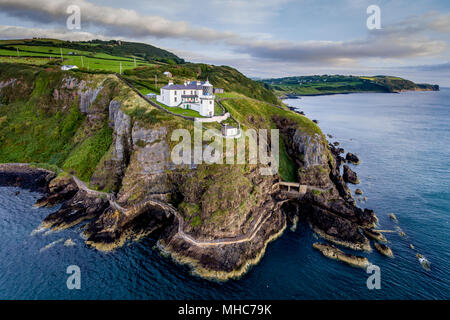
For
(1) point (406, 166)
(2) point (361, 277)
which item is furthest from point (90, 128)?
(1) point (406, 166)

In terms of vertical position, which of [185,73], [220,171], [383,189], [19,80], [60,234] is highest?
[185,73]

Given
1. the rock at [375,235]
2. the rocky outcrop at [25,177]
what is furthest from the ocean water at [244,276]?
the rocky outcrop at [25,177]

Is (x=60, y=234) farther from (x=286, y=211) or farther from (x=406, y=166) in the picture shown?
(x=406, y=166)

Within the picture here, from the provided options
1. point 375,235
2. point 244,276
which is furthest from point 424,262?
point 244,276

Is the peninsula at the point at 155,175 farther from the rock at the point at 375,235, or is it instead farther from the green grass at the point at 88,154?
the rock at the point at 375,235

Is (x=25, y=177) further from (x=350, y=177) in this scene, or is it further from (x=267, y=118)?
(x=350, y=177)

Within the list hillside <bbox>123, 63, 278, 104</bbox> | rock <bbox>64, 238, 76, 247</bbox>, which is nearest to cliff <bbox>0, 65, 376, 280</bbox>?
rock <bbox>64, 238, 76, 247</bbox>
